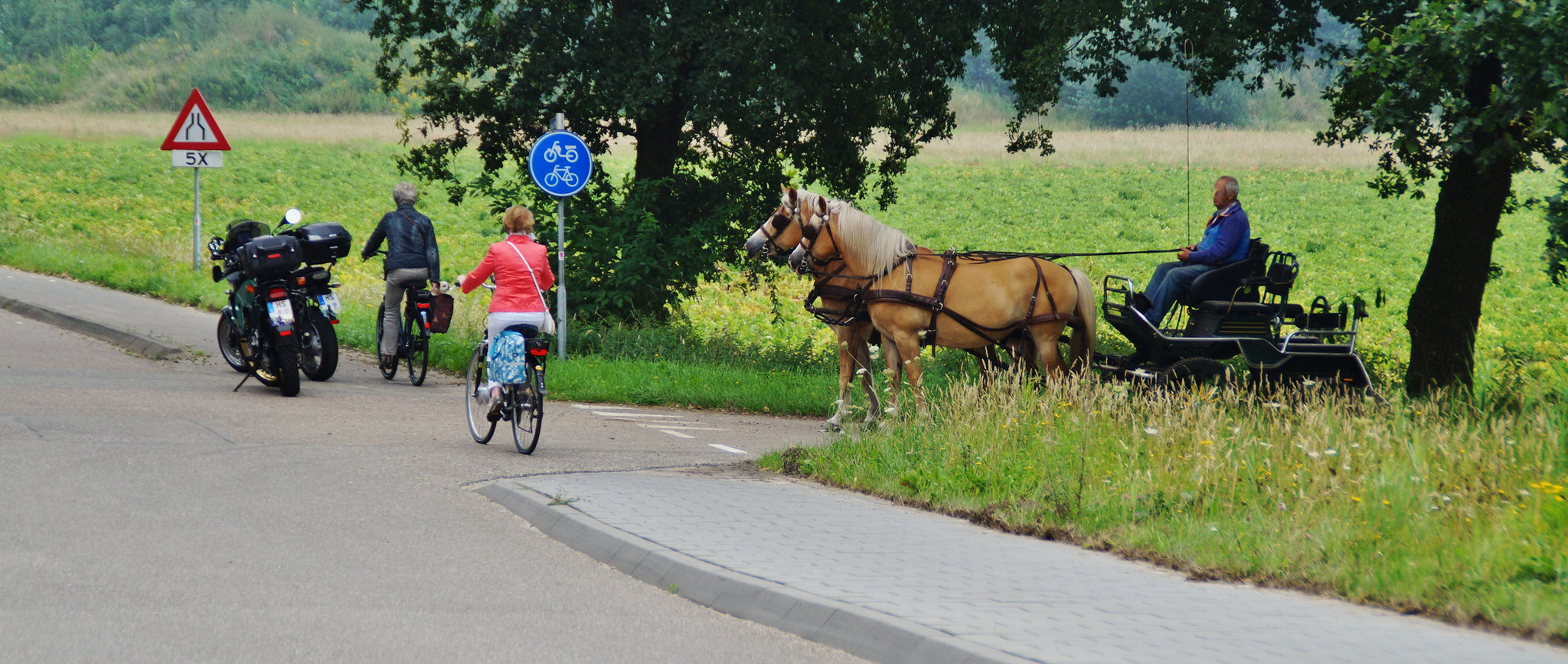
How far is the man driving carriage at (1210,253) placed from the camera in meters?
10.5

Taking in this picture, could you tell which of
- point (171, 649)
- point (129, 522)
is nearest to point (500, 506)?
point (129, 522)

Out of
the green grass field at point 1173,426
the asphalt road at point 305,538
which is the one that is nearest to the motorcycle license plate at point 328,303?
the asphalt road at point 305,538

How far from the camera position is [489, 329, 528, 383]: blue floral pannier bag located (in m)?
9.27

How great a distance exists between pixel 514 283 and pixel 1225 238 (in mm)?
5410

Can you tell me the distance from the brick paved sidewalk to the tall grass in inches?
8.2

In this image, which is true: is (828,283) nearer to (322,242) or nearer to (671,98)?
(322,242)

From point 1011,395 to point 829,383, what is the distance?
15.9ft

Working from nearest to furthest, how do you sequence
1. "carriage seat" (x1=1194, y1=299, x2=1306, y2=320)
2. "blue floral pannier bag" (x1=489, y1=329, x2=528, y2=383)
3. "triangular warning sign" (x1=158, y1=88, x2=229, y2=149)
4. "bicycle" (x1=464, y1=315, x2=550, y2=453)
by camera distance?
"blue floral pannier bag" (x1=489, y1=329, x2=528, y2=383) → "bicycle" (x1=464, y1=315, x2=550, y2=453) → "carriage seat" (x1=1194, y1=299, x2=1306, y2=320) → "triangular warning sign" (x1=158, y1=88, x2=229, y2=149)

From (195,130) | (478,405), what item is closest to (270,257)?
(478,405)

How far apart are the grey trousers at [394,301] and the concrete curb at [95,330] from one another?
2.43 meters

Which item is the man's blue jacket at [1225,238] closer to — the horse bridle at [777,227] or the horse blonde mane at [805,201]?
the horse blonde mane at [805,201]

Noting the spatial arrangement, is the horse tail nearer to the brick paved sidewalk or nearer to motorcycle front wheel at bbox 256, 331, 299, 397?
the brick paved sidewalk

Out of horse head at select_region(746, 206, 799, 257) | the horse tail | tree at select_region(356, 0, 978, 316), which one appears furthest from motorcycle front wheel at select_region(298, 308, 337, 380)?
the horse tail

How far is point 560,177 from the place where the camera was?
579 inches
